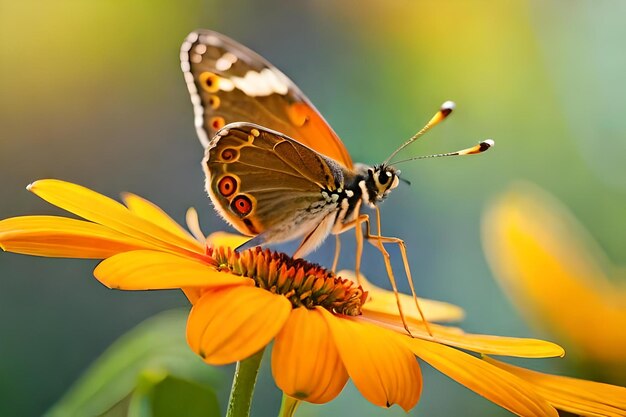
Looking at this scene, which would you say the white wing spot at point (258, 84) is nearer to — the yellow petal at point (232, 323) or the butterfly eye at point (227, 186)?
the butterfly eye at point (227, 186)

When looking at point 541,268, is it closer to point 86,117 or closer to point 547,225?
point 547,225

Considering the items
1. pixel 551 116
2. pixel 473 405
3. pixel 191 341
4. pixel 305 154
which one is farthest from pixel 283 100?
pixel 551 116

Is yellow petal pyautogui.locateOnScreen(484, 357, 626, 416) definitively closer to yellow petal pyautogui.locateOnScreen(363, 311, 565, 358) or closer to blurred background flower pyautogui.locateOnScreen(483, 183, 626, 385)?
yellow petal pyautogui.locateOnScreen(363, 311, 565, 358)

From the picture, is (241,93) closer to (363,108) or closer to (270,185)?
(270,185)

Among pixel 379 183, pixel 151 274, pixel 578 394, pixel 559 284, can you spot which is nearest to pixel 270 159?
pixel 379 183

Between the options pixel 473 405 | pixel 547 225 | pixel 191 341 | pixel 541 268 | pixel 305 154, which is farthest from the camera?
pixel 473 405
